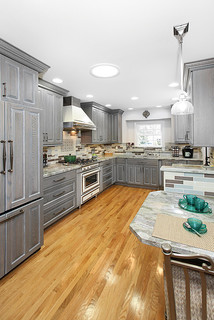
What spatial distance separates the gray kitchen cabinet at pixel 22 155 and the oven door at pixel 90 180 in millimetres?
1493

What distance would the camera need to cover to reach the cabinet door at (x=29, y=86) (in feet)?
6.03

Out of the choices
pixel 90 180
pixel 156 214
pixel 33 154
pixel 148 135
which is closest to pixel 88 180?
pixel 90 180

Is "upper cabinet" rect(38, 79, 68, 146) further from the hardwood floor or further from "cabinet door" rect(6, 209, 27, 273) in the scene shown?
the hardwood floor

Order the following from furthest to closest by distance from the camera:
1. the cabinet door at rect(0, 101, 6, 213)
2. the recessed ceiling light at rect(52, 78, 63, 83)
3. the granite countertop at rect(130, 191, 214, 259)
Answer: the recessed ceiling light at rect(52, 78, 63, 83)
the cabinet door at rect(0, 101, 6, 213)
the granite countertop at rect(130, 191, 214, 259)

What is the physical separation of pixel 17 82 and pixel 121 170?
12.8ft

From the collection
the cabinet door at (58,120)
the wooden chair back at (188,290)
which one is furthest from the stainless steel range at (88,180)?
the wooden chair back at (188,290)

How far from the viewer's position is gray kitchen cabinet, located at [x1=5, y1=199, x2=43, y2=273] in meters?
1.68

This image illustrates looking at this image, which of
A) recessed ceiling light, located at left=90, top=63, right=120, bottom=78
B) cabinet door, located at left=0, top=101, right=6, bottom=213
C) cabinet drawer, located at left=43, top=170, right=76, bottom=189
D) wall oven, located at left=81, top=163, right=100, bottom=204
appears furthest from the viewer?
wall oven, located at left=81, top=163, right=100, bottom=204

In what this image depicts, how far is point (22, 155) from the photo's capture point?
5.83 ft

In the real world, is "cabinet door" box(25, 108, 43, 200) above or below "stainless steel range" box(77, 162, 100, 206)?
above

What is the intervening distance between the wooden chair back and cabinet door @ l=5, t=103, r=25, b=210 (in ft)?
5.15

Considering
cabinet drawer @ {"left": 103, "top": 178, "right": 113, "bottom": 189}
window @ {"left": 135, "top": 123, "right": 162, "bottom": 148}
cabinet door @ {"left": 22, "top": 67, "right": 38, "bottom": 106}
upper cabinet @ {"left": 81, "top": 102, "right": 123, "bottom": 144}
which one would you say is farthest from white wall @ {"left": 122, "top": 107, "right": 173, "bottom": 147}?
cabinet door @ {"left": 22, "top": 67, "right": 38, "bottom": 106}

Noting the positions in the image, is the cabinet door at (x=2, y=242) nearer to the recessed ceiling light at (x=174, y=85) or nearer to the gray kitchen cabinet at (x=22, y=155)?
the gray kitchen cabinet at (x=22, y=155)

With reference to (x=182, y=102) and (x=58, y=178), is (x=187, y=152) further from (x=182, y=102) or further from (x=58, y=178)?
(x=58, y=178)
